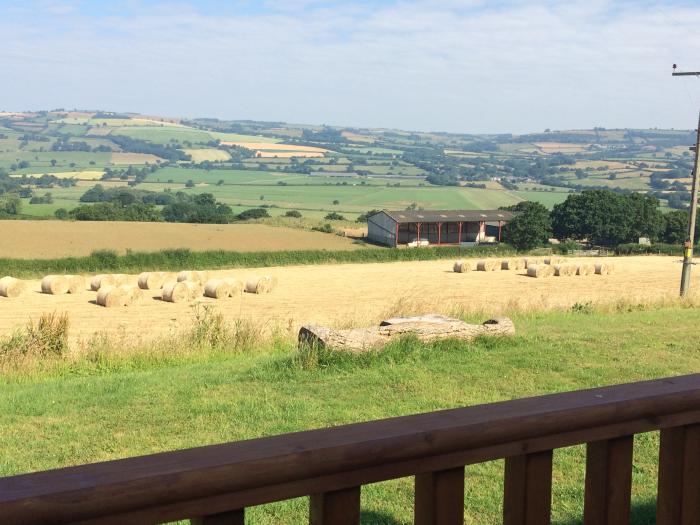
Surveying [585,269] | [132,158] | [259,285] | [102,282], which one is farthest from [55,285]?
[132,158]

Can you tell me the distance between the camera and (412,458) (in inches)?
83.9

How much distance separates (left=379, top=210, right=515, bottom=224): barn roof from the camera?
224ft

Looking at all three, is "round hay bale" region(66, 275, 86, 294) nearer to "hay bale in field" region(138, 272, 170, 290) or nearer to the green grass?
"hay bale in field" region(138, 272, 170, 290)

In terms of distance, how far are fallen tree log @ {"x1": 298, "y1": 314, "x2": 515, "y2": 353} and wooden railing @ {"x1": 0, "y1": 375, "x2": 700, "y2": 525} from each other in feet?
26.9

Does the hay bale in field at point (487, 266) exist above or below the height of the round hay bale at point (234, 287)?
below

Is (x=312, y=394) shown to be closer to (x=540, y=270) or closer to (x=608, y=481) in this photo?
(x=608, y=481)

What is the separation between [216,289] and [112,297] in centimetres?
471

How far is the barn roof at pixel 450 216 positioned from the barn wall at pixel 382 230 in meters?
0.55

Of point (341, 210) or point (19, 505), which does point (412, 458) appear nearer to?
point (19, 505)

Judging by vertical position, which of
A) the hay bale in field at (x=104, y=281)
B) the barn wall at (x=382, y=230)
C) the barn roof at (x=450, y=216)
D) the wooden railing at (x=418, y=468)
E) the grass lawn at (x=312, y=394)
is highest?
the wooden railing at (x=418, y=468)

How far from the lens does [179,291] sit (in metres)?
33.0

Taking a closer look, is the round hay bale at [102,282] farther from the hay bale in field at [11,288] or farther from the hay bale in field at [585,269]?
the hay bale in field at [585,269]

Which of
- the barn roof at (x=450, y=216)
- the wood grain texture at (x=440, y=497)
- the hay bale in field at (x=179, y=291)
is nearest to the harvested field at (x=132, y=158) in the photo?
the barn roof at (x=450, y=216)

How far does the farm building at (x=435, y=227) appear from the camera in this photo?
66812mm
